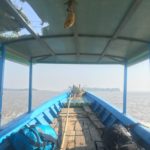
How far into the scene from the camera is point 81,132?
613cm

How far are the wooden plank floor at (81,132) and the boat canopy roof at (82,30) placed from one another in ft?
6.62

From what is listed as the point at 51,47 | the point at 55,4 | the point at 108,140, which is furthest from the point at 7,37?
the point at 108,140

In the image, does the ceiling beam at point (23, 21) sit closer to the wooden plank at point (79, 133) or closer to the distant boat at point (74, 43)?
the distant boat at point (74, 43)

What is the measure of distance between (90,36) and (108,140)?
8.17 feet

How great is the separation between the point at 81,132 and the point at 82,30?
7.61ft

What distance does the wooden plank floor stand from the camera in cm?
502

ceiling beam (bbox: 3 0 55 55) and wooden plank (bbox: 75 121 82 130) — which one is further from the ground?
ceiling beam (bbox: 3 0 55 55)

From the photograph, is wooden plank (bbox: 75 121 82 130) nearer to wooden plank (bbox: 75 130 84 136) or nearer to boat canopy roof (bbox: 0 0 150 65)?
wooden plank (bbox: 75 130 84 136)

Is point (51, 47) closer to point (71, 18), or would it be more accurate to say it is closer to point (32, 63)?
point (32, 63)

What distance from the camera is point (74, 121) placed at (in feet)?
24.6

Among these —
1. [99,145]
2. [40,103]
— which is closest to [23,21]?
[99,145]

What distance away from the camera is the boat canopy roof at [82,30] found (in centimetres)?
413

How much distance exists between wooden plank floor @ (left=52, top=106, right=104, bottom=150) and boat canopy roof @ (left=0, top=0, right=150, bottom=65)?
79.5 inches

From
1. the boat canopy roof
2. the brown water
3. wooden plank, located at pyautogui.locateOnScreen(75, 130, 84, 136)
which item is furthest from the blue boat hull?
the brown water
